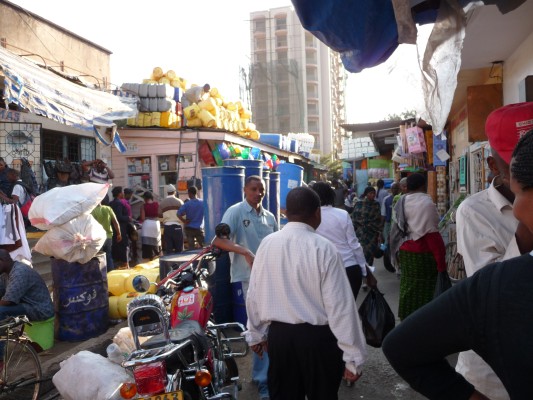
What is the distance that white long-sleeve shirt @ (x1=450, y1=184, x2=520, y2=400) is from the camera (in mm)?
2092

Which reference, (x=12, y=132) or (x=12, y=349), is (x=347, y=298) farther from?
(x=12, y=132)

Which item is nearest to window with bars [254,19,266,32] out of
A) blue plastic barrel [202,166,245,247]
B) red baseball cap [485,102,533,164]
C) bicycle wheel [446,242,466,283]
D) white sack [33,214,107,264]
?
bicycle wheel [446,242,466,283]

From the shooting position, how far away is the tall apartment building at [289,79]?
65438mm

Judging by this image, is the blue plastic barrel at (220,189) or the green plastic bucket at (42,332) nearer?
the green plastic bucket at (42,332)

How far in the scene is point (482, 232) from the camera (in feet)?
7.15

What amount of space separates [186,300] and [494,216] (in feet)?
7.84

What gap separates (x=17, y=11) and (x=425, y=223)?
10638 mm

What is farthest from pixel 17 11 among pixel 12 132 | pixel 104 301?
pixel 104 301

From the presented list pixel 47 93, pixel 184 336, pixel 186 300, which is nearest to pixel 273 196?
pixel 47 93

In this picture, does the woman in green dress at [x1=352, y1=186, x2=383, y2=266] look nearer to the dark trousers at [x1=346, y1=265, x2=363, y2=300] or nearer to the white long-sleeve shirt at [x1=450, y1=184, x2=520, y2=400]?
the dark trousers at [x1=346, y1=265, x2=363, y2=300]

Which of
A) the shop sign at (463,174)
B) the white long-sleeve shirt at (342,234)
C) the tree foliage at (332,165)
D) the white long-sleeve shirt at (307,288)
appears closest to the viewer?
the white long-sleeve shirt at (307,288)

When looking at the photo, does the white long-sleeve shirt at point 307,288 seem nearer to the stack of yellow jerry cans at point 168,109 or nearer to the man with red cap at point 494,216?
the man with red cap at point 494,216

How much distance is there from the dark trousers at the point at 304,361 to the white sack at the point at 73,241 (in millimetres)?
3810

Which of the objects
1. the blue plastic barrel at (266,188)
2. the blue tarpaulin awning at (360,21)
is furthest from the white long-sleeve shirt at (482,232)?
the blue plastic barrel at (266,188)
